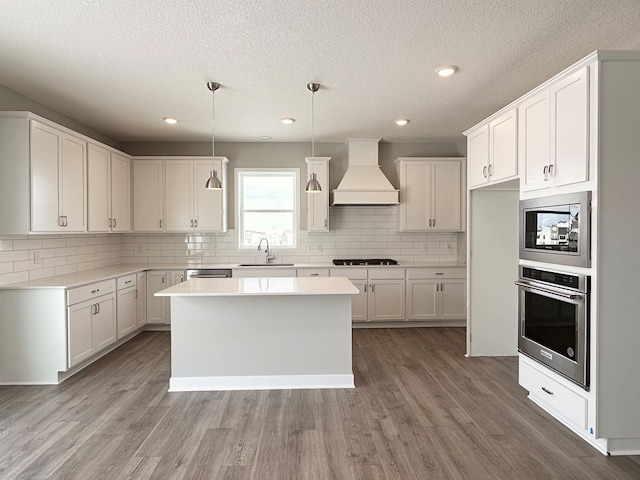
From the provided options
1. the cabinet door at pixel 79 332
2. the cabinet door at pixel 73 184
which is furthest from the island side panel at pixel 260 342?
the cabinet door at pixel 73 184

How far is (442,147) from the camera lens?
5895mm

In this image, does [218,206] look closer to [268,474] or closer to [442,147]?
[442,147]

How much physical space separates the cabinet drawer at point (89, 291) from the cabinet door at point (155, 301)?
84cm

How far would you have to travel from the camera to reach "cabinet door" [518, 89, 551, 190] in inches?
109

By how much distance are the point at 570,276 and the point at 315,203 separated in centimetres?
354

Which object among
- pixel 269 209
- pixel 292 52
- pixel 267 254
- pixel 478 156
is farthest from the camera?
pixel 269 209

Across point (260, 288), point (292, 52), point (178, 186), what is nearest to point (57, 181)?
point (178, 186)

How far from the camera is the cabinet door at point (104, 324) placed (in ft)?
12.9

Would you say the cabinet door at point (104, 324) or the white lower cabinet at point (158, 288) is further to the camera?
the white lower cabinet at point (158, 288)

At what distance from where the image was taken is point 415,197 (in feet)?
18.3

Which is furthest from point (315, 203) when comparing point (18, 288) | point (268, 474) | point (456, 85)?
point (268, 474)

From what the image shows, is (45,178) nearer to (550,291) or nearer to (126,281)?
(126,281)

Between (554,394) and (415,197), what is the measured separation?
130 inches

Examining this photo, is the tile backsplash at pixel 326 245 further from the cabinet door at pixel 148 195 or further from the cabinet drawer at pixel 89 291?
the cabinet drawer at pixel 89 291
